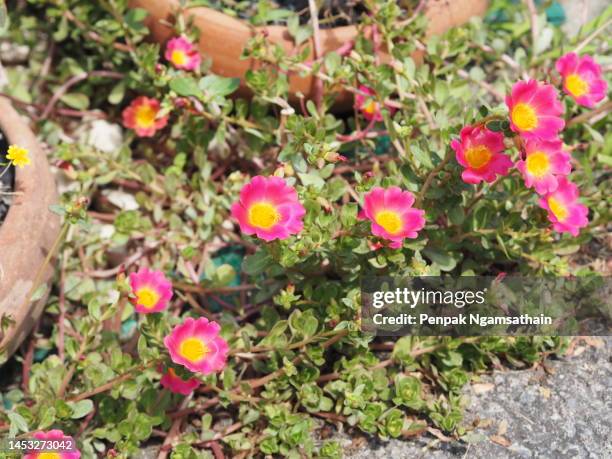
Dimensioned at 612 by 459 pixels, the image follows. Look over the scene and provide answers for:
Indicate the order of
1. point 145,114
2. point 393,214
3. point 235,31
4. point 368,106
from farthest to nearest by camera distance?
point 145,114
point 235,31
point 368,106
point 393,214

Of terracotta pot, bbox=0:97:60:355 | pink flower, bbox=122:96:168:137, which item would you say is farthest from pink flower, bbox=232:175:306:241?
pink flower, bbox=122:96:168:137

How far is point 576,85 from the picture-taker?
1.78 metres

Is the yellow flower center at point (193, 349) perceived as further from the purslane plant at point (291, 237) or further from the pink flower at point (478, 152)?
the pink flower at point (478, 152)

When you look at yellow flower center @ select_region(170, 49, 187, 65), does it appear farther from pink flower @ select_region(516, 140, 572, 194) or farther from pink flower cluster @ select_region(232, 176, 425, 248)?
pink flower @ select_region(516, 140, 572, 194)

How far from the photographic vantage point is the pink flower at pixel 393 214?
149 cm

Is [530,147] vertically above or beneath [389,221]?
above

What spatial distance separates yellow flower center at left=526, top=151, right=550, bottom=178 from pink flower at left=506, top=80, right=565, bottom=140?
6 centimetres

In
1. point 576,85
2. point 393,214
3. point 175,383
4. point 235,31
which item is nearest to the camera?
point 393,214

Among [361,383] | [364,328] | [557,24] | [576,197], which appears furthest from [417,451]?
[557,24]

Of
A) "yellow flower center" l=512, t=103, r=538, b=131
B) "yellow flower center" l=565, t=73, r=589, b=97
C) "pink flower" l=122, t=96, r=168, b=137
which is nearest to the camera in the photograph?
"yellow flower center" l=512, t=103, r=538, b=131

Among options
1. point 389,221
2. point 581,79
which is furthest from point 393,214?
point 581,79

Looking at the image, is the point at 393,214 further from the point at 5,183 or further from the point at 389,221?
the point at 5,183

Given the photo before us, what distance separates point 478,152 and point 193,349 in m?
0.67

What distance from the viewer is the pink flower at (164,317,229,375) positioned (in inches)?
60.0
